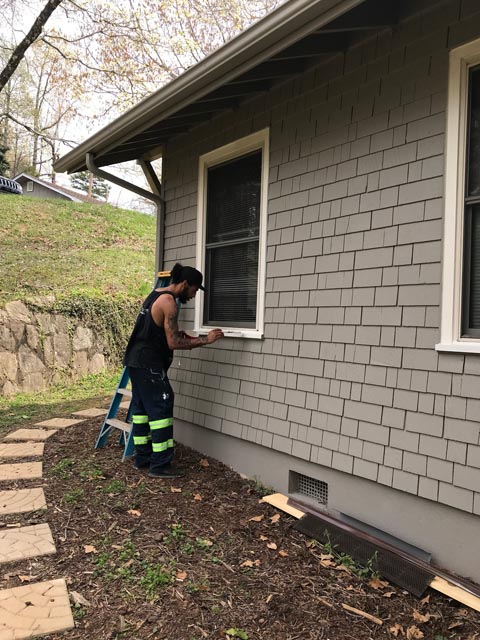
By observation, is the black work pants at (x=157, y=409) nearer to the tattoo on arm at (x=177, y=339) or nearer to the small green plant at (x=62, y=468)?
the tattoo on arm at (x=177, y=339)

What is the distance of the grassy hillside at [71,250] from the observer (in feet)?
32.0

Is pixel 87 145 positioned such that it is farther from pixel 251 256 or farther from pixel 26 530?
pixel 26 530

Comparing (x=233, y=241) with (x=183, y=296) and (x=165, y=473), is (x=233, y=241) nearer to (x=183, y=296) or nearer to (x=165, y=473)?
(x=183, y=296)

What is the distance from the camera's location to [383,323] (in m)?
3.01

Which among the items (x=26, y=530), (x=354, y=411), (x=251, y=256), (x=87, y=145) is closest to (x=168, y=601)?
(x=26, y=530)

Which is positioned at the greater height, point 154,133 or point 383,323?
point 154,133

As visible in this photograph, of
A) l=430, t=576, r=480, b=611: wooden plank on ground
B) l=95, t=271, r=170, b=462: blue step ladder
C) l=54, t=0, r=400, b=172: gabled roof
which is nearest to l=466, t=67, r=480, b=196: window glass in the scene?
l=54, t=0, r=400, b=172: gabled roof

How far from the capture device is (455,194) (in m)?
2.67

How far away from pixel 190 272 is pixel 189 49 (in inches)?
501

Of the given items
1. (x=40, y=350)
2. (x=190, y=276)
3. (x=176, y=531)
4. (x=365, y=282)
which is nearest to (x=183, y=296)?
(x=190, y=276)

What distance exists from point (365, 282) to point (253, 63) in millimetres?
1552

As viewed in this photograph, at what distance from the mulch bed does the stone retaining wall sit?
4417 millimetres

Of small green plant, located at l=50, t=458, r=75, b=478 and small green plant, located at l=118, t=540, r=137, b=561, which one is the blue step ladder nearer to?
small green plant, located at l=50, t=458, r=75, b=478

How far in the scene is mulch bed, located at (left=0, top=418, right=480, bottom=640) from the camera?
2223mm
